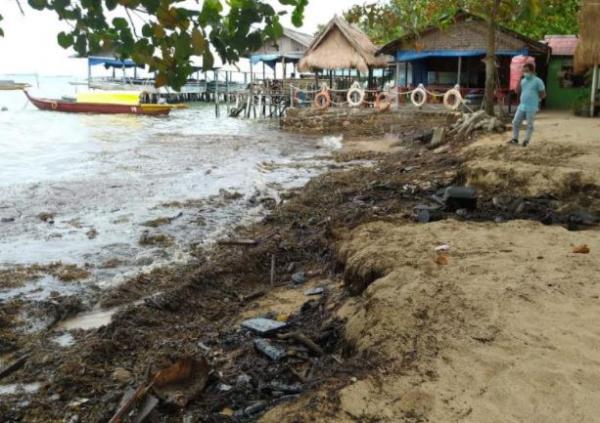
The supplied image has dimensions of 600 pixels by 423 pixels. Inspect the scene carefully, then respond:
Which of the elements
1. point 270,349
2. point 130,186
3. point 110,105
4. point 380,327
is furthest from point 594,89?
point 110,105

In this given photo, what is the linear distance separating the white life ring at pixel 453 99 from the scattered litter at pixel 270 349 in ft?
56.3

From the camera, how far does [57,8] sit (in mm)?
2443

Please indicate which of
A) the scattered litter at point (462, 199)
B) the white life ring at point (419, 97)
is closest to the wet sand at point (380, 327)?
the scattered litter at point (462, 199)

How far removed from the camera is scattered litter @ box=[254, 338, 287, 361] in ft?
12.2

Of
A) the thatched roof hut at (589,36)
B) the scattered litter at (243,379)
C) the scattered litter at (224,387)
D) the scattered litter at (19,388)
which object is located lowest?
the scattered litter at (19,388)

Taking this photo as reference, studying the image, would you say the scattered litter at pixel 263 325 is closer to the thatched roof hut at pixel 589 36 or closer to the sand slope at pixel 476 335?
the sand slope at pixel 476 335

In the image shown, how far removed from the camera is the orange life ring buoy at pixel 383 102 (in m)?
21.6

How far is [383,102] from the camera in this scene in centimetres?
2181

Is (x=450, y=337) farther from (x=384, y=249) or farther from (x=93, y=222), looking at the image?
(x=93, y=222)

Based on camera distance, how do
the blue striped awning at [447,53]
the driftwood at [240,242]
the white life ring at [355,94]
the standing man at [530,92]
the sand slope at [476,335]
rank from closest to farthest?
the sand slope at [476,335] < the driftwood at [240,242] < the standing man at [530,92] < the blue striped awning at [447,53] < the white life ring at [355,94]

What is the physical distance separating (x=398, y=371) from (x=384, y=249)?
224 cm

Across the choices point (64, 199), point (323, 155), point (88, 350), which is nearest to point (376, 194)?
point (88, 350)

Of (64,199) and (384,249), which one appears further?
(64,199)

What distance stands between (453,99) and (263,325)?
704 inches
